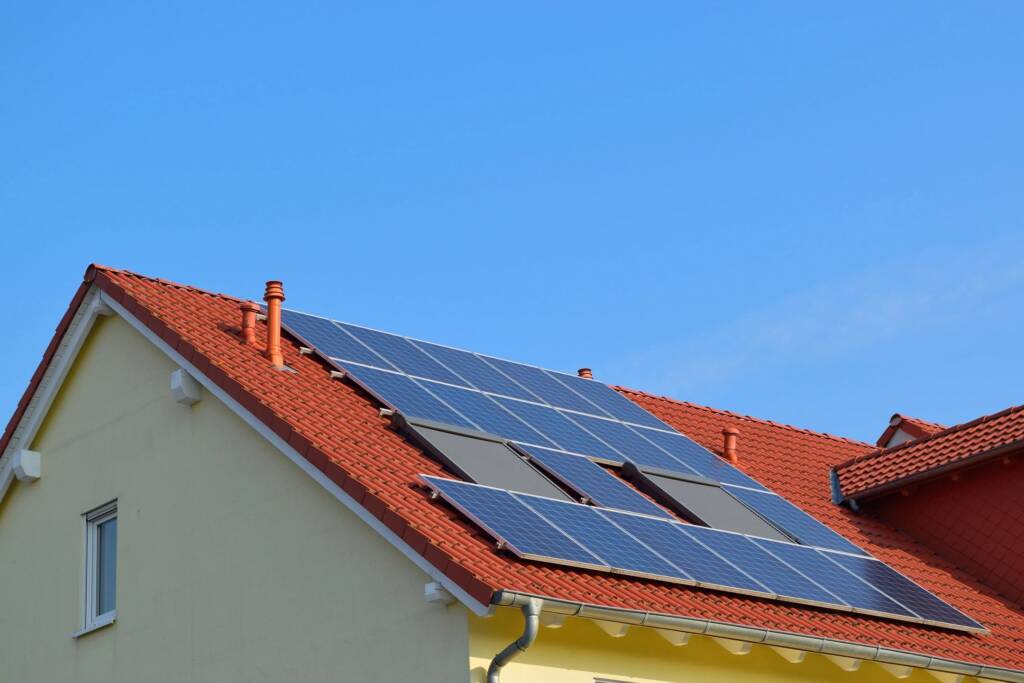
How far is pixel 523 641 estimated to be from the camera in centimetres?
1260

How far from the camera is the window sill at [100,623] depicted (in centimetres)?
1686

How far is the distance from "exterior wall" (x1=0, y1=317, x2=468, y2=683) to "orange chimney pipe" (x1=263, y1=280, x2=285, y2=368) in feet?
3.30

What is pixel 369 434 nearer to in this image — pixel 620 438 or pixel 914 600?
pixel 620 438

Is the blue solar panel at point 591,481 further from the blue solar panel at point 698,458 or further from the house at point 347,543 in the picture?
the blue solar panel at point 698,458

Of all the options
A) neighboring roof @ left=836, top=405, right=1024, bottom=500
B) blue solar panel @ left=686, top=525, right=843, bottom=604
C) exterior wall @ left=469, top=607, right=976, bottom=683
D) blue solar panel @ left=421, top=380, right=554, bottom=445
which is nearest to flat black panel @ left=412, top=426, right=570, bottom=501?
blue solar panel @ left=421, top=380, right=554, bottom=445

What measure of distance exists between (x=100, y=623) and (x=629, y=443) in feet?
→ 19.6

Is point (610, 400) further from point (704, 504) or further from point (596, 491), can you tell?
point (596, 491)

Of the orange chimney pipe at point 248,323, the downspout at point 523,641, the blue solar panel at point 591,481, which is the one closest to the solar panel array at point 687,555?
the blue solar panel at point 591,481

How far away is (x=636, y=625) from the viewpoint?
13.6 meters

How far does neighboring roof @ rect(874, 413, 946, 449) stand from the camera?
2388 centimetres

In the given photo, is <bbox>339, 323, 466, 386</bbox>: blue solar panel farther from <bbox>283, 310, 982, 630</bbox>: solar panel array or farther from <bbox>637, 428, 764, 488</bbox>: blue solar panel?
<bbox>637, 428, 764, 488</bbox>: blue solar panel

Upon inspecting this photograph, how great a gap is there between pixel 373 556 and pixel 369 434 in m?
2.11

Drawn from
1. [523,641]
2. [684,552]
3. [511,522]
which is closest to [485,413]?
[684,552]

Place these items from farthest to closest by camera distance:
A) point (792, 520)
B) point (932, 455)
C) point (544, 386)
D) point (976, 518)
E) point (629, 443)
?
point (932, 455), point (976, 518), point (544, 386), point (629, 443), point (792, 520)
